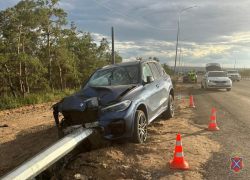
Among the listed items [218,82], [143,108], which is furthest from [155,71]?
[218,82]

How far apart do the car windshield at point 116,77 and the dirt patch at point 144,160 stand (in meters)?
1.49

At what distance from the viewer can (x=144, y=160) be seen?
412 centimetres

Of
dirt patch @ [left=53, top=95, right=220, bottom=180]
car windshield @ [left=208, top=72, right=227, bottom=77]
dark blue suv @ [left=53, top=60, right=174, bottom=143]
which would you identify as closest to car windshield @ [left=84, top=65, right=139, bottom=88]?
dark blue suv @ [left=53, top=60, right=174, bottom=143]

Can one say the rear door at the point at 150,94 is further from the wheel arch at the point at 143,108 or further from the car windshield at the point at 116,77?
the car windshield at the point at 116,77

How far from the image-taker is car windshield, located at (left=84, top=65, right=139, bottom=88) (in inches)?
220

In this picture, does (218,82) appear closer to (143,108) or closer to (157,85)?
(157,85)

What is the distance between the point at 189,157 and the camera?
4285mm

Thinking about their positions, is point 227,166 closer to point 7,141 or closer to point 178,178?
point 178,178

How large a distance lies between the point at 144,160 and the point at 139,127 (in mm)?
930

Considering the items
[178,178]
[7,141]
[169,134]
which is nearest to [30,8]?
[7,141]

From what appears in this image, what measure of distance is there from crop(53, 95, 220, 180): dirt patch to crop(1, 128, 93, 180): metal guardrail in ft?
1.36

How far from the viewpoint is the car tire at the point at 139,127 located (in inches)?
185

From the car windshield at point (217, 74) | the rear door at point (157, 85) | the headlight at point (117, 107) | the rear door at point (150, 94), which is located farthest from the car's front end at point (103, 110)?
the car windshield at point (217, 74)

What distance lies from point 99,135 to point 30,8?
88.7ft
